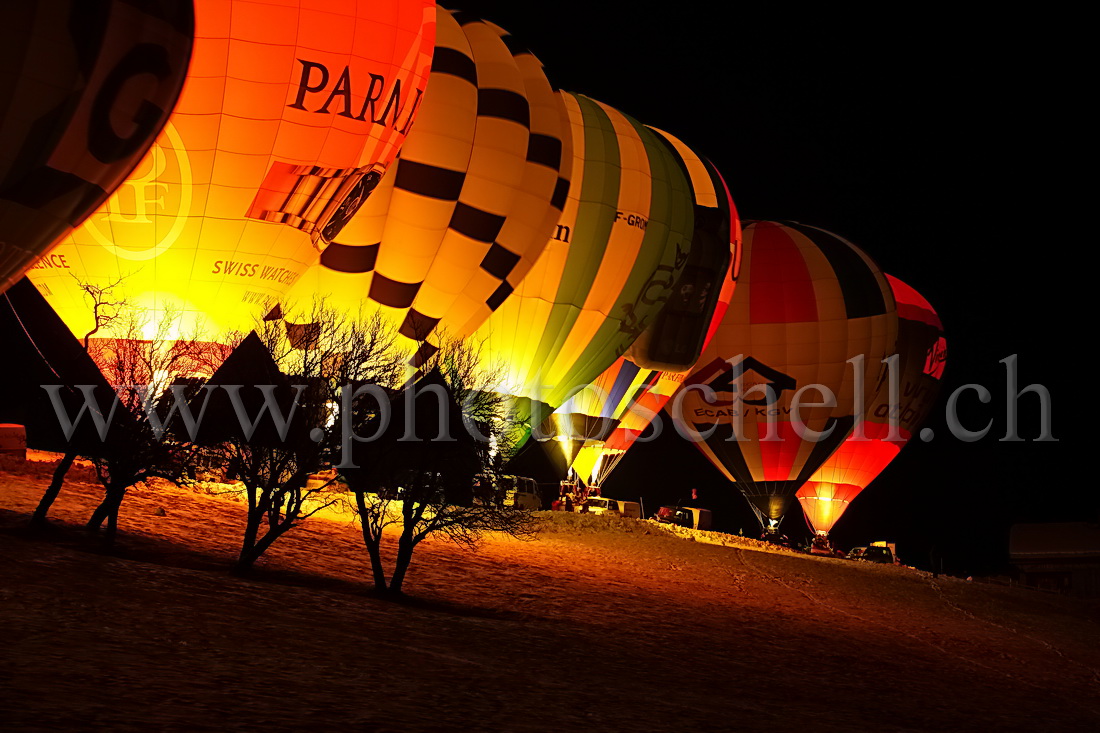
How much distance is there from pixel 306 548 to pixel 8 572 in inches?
240

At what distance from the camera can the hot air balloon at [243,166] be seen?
599 inches

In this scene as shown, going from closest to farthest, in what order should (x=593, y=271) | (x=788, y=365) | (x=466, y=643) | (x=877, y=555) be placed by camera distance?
(x=466, y=643) < (x=593, y=271) < (x=788, y=365) < (x=877, y=555)

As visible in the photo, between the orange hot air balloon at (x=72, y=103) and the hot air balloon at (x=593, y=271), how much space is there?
11.8 m

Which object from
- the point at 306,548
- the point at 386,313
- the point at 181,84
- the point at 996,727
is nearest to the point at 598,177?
the point at 386,313

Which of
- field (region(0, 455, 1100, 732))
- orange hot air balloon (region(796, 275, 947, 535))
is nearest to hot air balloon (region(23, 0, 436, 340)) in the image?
field (region(0, 455, 1100, 732))

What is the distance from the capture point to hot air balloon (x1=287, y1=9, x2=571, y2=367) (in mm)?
19391

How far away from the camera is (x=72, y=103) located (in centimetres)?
1107

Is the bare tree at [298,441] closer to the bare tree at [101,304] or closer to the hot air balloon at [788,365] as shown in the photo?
the bare tree at [101,304]

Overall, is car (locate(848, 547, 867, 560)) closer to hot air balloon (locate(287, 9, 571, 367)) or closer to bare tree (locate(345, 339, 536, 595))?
hot air balloon (locate(287, 9, 571, 367))

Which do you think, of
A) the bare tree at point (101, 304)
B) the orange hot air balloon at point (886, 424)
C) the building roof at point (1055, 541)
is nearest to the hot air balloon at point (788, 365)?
the orange hot air balloon at point (886, 424)

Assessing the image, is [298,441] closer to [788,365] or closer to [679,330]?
[679,330]

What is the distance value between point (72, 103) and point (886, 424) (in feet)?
99.3

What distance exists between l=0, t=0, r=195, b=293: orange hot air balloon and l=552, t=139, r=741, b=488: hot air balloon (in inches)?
691

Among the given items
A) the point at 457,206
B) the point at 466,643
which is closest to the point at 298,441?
the point at 466,643
